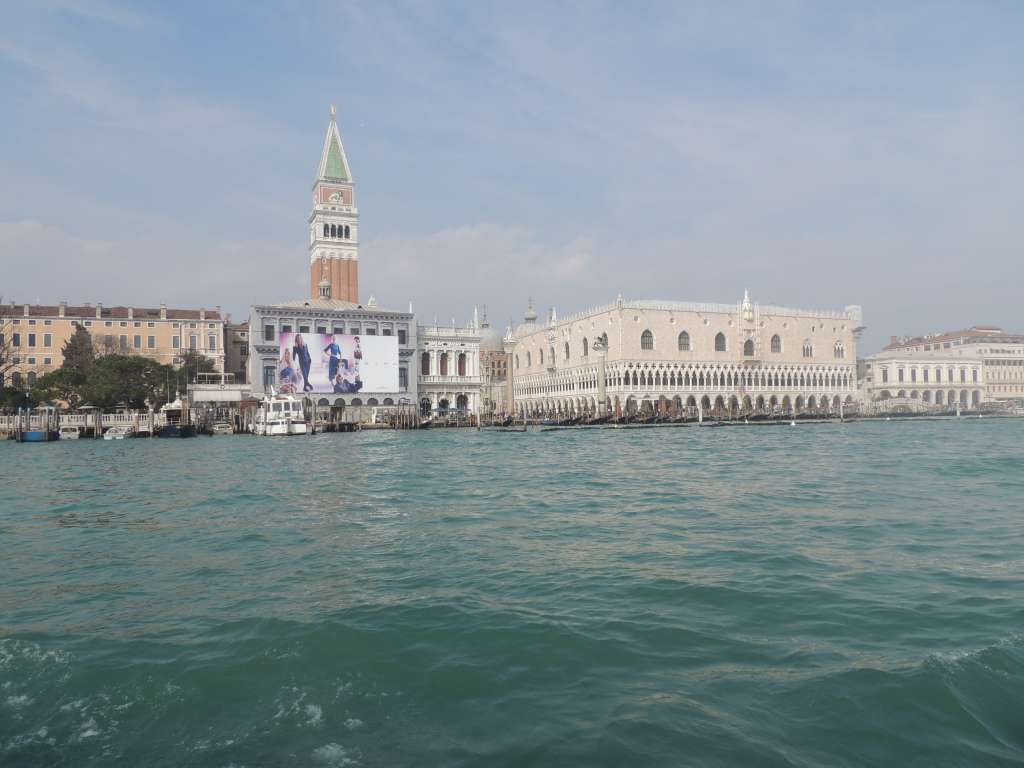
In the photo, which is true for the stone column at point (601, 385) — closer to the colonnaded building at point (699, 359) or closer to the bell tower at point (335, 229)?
the colonnaded building at point (699, 359)

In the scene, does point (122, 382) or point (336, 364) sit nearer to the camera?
A: point (122, 382)

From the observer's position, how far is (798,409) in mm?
72250

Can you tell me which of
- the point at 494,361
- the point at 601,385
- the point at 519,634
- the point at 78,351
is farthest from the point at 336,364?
the point at 519,634

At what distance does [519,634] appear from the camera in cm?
557

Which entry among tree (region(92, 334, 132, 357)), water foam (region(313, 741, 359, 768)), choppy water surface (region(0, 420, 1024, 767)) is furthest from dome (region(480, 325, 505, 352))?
water foam (region(313, 741, 359, 768))

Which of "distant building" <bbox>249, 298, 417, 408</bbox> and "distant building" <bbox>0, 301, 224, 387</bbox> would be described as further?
"distant building" <bbox>0, 301, 224, 387</bbox>

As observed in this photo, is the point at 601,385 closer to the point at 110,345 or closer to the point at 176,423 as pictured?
the point at 176,423

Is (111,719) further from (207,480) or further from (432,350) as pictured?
(432,350)

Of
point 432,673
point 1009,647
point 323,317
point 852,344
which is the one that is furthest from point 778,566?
point 852,344

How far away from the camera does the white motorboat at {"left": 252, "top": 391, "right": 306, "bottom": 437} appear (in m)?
45.3

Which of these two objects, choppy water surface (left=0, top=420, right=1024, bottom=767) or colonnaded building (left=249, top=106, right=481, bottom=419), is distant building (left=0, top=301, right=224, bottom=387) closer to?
colonnaded building (left=249, top=106, right=481, bottom=419)

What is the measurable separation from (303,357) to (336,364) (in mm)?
2386

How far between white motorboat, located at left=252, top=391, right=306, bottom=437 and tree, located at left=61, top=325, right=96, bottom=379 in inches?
627

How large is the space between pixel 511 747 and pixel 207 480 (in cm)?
1580
